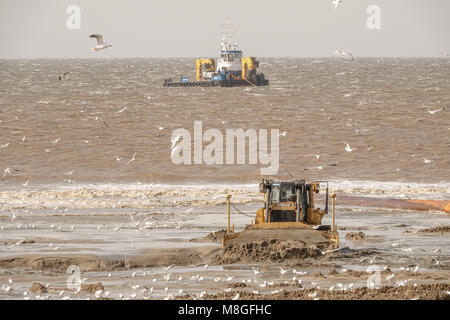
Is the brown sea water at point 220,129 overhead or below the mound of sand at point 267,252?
below

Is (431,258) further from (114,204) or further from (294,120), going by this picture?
(294,120)

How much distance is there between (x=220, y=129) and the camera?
59438 mm

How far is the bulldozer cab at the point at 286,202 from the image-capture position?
2127 cm

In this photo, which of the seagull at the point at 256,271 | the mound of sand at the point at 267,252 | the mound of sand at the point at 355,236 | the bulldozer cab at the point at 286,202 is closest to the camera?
the seagull at the point at 256,271

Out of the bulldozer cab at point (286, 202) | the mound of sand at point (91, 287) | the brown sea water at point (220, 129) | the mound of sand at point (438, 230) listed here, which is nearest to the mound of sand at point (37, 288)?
the mound of sand at point (91, 287)

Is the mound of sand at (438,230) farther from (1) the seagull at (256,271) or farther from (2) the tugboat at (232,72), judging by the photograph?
(2) the tugboat at (232,72)

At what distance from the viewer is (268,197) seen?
21.2 meters

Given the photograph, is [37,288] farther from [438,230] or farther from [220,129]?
[220,129]

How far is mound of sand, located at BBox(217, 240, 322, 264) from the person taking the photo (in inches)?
804

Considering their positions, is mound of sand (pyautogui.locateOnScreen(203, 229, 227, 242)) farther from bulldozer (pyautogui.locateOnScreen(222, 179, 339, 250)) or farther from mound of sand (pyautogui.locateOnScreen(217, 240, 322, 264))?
mound of sand (pyautogui.locateOnScreen(217, 240, 322, 264))

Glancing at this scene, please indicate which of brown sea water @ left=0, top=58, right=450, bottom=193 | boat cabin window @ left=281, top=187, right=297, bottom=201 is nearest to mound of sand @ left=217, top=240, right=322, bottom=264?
boat cabin window @ left=281, top=187, right=297, bottom=201

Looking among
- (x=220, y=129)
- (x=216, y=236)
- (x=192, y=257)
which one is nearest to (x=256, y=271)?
(x=192, y=257)

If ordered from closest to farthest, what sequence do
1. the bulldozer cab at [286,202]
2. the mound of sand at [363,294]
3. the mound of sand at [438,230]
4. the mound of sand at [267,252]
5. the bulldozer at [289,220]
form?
the mound of sand at [363,294]
the mound of sand at [267,252]
the bulldozer at [289,220]
the bulldozer cab at [286,202]
the mound of sand at [438,230]
